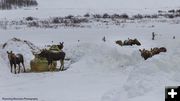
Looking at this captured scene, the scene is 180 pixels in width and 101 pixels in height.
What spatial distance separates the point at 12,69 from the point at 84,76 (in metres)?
3.42

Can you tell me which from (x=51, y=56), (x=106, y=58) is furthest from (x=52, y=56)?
(x=106, y=58)

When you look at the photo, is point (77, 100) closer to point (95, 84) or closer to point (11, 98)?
point (11, 98)

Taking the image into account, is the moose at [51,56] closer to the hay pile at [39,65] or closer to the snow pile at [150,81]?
the hay pile at [39,65]

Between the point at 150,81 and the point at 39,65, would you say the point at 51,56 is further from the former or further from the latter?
the point at 150,81

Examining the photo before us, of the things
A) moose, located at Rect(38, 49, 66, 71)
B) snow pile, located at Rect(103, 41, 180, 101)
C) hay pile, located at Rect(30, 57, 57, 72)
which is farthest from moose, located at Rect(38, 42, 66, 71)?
snow pile, located at Rect(103, 41, 180, 101)

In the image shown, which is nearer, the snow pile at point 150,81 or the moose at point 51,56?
the snow pile at point 150,81

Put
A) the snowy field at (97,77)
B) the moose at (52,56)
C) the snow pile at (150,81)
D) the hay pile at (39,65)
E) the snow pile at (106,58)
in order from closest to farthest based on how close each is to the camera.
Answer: the snow pile at (150,81)
the snowy field at (97,77)
the hay pile at (39,65)
the snow pile at (106,58)
the moose at (52,56)

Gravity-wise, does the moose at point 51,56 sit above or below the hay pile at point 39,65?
above

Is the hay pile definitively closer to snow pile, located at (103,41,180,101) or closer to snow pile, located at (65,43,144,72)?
snow pile, located at (65,43,144,72)

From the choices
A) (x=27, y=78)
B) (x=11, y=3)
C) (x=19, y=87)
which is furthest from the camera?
(x=11, y=3)

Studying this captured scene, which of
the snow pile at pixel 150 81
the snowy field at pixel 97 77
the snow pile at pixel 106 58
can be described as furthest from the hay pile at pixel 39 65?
the snow pile at pixel 150 81

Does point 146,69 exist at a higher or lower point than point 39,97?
higher

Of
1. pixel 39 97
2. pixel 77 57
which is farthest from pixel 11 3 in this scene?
pixel 39 97

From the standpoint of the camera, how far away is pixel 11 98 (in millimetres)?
14234
